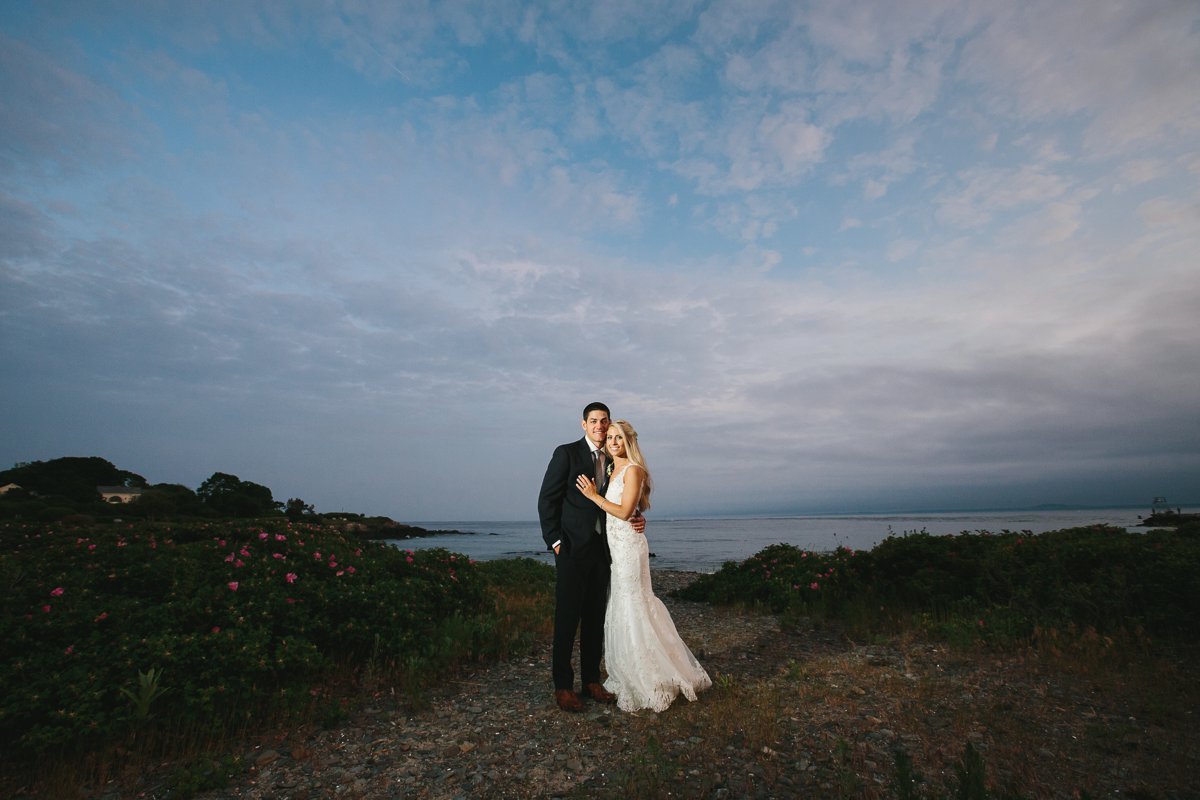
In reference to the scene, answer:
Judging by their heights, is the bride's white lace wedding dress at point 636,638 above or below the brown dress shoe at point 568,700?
above

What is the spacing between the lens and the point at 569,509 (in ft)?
19.4

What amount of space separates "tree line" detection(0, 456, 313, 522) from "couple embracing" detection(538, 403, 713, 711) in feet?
45.9

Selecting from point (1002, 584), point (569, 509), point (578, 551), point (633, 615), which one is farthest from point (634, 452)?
point (1002, 584)

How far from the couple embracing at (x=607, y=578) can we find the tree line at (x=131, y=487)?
14.0 m

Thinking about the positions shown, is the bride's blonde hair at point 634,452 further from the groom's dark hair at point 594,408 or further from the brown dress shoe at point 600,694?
the brown dress shoe at point 600,694

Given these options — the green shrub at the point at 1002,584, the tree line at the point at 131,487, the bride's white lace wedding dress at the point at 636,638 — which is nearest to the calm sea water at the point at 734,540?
the green shrub at the point at 1002,584

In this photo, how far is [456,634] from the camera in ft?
24.6

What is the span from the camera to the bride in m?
5.75

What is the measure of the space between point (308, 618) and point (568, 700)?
121 inches

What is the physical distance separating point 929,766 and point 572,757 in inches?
111

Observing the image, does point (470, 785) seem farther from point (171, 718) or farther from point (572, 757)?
point (171, 718)

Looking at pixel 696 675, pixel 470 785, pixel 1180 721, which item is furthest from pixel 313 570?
pixel 1180 721

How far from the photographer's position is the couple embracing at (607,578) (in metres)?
5.79

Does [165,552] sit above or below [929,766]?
above
